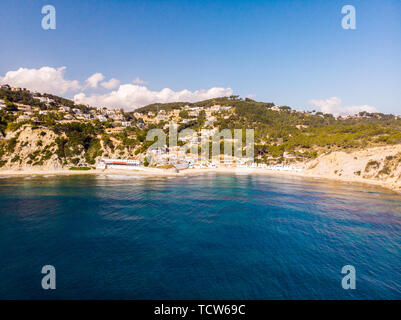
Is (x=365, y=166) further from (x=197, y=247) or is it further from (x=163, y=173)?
(x=197, y=247)

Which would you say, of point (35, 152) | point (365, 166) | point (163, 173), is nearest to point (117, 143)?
point (35, 152)

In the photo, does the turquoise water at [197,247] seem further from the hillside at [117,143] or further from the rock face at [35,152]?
the rock face at [35,152]

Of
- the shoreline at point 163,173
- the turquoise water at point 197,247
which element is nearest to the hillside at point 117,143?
the shoreline at point 163,173
